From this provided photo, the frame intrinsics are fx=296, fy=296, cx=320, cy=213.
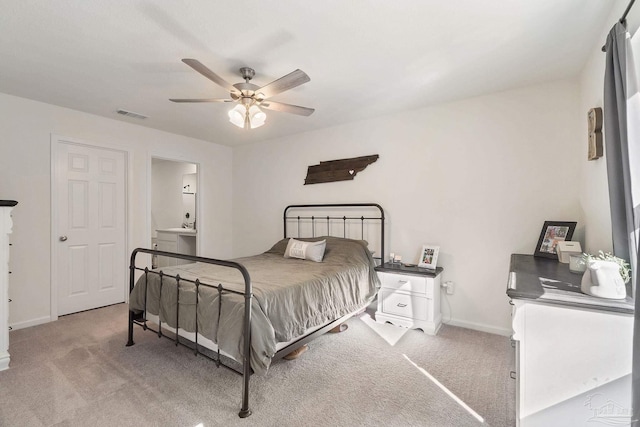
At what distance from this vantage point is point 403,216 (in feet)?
11.8

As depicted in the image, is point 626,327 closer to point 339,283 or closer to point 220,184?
point 339,283

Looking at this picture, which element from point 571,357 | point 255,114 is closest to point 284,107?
point 255,114

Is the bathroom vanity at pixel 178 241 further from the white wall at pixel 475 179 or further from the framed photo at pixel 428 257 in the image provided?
the framed photo at pixel 428 257

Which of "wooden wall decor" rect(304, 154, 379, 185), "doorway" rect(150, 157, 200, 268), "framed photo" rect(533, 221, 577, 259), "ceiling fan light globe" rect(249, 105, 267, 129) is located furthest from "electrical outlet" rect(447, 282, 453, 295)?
"doorway" rect(150, 157, 200, 268)

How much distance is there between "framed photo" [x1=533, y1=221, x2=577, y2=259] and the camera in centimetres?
251

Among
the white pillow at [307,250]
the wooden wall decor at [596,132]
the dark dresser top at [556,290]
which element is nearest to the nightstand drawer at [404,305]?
the white pillow at [307,250]

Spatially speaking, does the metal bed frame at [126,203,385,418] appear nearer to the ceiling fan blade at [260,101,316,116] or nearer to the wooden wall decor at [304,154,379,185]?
the wooden wall decor at [304,154,379,185]

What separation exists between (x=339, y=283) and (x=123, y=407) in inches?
71.3

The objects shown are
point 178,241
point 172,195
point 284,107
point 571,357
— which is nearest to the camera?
point 571,357

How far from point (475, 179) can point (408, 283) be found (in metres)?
1.31

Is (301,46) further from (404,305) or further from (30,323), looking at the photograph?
(30,323)

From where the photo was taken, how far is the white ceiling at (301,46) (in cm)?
180

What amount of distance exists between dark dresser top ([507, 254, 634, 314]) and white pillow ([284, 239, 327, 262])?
6.38ft

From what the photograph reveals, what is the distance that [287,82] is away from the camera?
215 cm
